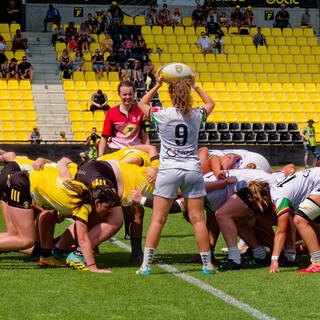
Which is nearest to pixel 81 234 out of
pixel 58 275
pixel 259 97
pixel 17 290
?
pixel 58 275

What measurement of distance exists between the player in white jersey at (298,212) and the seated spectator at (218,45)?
22658mm

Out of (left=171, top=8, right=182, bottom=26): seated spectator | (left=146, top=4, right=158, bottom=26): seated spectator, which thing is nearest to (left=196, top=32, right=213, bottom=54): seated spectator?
(left=171, top=8, right=182, bottom=26): seated spectator

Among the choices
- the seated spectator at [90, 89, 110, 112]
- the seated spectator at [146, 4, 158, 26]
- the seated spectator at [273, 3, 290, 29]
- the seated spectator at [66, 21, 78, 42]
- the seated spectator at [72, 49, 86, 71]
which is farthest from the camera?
the seated spectator at [273, 3, 290, 29]

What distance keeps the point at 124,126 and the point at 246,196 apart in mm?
2087

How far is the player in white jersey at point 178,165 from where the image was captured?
268 inches

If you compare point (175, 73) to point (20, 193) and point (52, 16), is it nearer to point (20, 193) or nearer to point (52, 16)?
point (20, 193)

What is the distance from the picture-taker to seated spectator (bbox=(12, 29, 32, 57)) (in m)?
26.9

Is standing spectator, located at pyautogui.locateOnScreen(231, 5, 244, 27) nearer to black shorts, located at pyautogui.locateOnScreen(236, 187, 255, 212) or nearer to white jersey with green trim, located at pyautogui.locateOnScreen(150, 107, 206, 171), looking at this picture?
black shorts, located at pyautogui.locateOnScreen(236, 187, 255, 212)

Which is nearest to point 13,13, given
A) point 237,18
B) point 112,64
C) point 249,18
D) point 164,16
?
point 112,64

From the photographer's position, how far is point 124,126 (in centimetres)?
870

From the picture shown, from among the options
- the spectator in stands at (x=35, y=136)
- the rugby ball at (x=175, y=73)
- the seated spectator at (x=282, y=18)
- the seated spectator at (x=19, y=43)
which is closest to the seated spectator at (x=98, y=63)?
the seated spectator at (x=19, y=43)

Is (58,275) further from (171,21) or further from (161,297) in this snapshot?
(171,21)

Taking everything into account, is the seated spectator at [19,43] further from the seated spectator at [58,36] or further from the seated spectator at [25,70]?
the seated spectator at [25,70]

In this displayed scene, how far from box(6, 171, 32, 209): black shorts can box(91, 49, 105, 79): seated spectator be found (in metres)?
19.8
